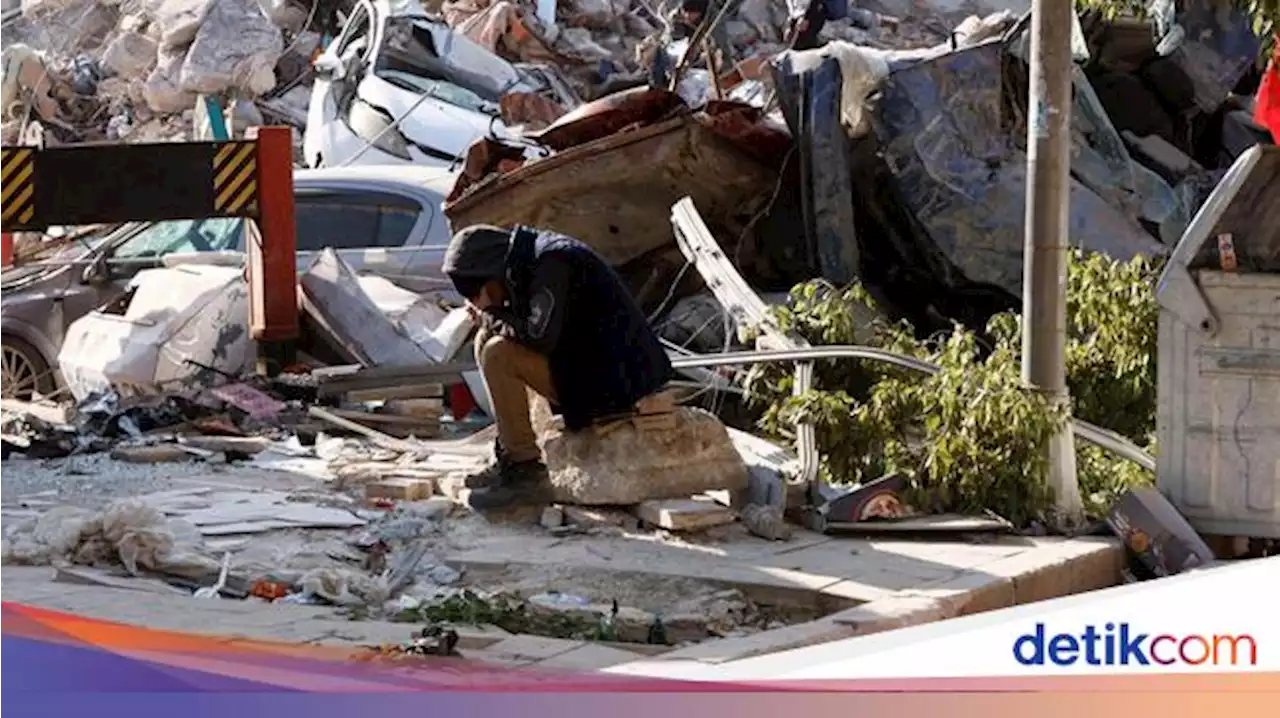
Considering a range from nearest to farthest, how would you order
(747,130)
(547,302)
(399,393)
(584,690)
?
(584,690), (547,302), (399,393), (747,130)

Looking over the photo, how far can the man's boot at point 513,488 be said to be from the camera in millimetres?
8070

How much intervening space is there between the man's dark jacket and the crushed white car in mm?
8282

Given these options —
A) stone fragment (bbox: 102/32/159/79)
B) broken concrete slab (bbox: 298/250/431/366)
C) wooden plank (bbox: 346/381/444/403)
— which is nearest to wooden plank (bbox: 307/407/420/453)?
wooden plank (bbox: 346/381/444/403)

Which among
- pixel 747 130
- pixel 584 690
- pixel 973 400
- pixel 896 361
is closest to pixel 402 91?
pixel 747 130

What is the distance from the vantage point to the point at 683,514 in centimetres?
772

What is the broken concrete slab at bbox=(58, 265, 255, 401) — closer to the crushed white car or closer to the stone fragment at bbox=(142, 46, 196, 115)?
the crushed white car

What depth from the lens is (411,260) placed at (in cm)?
1209

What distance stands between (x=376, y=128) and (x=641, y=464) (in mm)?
10001

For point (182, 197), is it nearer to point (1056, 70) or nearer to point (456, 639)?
point (1056, 70)

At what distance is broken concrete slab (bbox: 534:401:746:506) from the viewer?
793 cm

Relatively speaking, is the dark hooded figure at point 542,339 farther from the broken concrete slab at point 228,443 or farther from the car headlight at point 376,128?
the car headlight at point 376,128

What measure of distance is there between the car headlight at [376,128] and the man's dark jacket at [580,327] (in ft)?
30.1

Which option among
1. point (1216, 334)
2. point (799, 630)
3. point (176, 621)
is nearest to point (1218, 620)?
point (799, 630)

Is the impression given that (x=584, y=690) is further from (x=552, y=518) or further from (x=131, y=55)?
(x=131, y=55)
